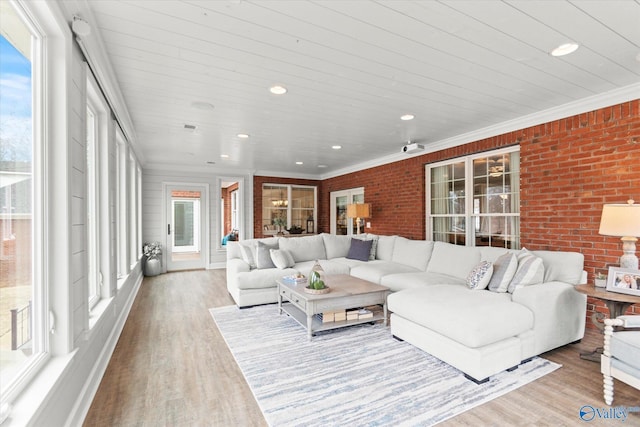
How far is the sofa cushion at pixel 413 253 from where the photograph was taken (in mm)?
4562

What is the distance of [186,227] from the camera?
25.1ft

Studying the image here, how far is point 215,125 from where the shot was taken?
4113 mm

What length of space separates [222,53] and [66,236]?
1.59 metres

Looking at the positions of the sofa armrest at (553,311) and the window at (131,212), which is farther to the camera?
the window at (131,212)

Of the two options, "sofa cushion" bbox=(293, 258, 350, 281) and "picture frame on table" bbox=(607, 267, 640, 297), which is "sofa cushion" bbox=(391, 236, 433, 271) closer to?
"sofa cushion" bbox=(293, 258, 350, 281)

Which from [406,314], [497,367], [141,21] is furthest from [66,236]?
[497,367]

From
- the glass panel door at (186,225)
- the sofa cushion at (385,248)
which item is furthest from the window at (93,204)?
the glass panel door at (186,225)

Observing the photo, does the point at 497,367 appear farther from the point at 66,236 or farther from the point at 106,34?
the point at 106,34

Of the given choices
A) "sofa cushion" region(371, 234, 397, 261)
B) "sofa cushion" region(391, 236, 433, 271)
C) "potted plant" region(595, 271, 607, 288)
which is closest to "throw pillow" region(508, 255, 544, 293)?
"potted plant" region(595, 271, 607, 288)

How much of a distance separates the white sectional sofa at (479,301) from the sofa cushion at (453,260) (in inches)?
0.5

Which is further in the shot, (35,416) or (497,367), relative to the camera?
(497,367)

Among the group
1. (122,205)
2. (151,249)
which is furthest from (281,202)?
(122,205)

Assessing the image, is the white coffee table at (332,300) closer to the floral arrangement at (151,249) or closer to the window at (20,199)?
the window at (20,199)

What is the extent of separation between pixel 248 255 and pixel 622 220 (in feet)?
13.9
